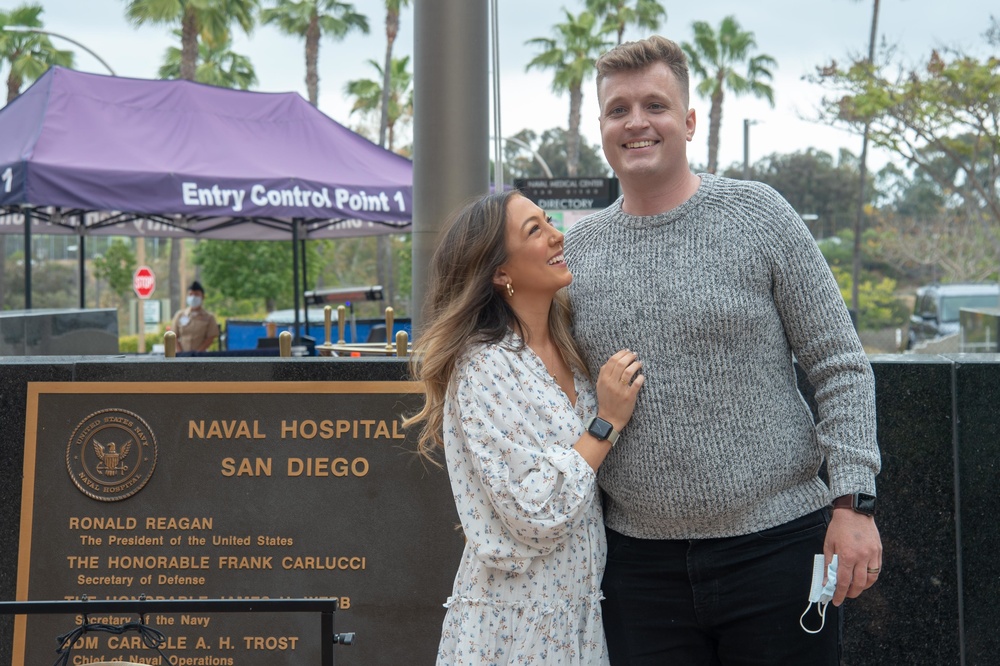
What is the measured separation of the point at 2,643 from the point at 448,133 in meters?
2.79

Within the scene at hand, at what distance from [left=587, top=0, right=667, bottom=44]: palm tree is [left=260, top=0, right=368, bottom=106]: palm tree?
8.86 m

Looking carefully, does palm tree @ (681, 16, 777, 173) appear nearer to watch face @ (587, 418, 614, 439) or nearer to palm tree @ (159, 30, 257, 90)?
palm tree @ (159, 30, 257, 90)

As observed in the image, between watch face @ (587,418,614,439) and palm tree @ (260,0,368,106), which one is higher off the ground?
palm tree @ (260,0,368,106)

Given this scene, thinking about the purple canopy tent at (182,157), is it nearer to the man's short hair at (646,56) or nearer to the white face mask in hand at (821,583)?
the man's short hair at (646,56)

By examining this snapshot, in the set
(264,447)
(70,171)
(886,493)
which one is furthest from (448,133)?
(70,171)

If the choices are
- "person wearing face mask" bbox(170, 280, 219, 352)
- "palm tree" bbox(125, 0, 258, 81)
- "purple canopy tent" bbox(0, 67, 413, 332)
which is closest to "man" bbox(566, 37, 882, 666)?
"purple canopy tent" bbox(0, 67, 413, 332)

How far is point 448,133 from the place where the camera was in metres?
4.98

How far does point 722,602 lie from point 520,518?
53 centimetres

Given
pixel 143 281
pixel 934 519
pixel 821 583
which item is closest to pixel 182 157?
pixel 934 519

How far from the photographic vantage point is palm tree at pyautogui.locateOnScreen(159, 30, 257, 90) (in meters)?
36.6

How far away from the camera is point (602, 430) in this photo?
250cm

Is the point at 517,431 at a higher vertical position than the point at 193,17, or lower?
lower

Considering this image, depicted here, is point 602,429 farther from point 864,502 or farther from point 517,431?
point 864,502

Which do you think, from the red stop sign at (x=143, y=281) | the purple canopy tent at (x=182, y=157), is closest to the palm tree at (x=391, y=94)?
the red stop sign at (x=143, y=281)
